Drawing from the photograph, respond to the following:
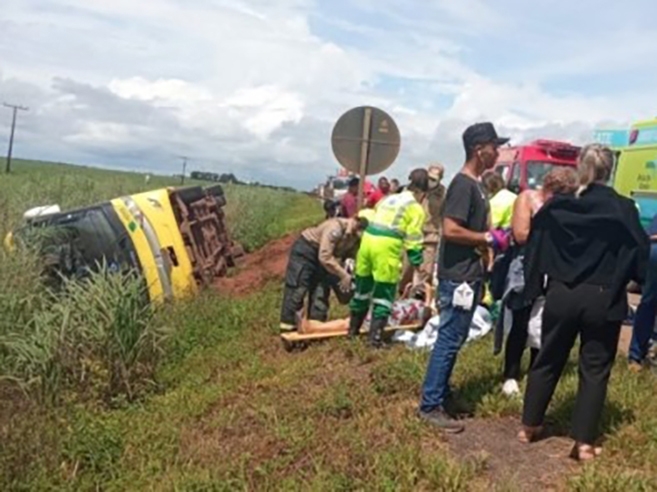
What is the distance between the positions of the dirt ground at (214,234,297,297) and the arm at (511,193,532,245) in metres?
7.95

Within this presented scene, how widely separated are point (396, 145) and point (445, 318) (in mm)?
3668

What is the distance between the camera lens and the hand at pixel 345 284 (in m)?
8.34

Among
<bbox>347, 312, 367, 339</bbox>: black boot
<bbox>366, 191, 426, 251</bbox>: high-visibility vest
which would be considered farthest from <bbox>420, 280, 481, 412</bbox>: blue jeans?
<bbox>347, 312, 367, 339</bbox>: black boot

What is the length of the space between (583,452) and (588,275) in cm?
102

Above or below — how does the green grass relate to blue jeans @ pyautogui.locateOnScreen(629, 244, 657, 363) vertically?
below

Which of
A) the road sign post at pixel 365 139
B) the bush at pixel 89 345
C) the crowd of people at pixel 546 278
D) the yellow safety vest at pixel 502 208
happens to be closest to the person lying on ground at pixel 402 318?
the yellow safety vest at pixel 502 208

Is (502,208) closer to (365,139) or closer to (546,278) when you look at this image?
(365,139)

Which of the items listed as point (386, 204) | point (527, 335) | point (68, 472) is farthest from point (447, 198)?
point (68, 472)

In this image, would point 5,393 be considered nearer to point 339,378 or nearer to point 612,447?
point 339,378

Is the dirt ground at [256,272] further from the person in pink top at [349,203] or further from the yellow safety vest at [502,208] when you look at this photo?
the yellow safety vest at [502,208]

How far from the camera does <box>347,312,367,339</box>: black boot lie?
7.93 m

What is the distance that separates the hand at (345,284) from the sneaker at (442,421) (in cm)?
312

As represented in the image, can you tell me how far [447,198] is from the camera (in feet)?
17.2

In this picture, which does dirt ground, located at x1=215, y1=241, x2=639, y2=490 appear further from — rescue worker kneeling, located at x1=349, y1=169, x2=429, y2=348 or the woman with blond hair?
rescue worker kneeling, located at x1=349, y1=169, x2=429, y2=348
